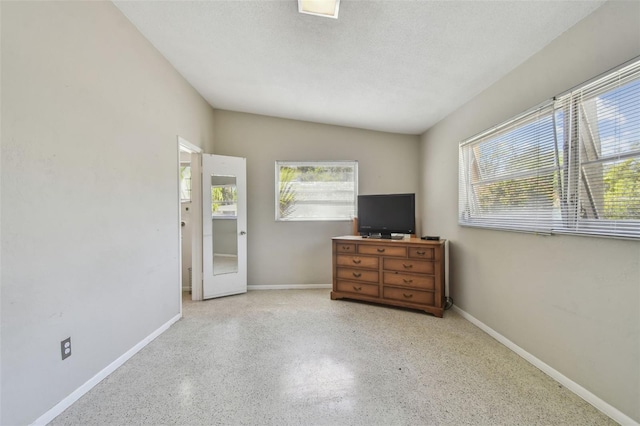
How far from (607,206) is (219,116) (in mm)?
4444

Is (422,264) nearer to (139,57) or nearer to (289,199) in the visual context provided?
(289,199)

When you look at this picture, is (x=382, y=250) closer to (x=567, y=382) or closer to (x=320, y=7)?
(x=567, y=382)

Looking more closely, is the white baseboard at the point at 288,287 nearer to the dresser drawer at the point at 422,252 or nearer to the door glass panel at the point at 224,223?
the door glass panel at the point at 224,223

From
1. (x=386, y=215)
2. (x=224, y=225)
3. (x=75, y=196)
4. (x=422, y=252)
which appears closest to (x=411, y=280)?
(x=422, y=252)

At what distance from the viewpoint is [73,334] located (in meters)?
1.71

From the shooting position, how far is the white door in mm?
3645

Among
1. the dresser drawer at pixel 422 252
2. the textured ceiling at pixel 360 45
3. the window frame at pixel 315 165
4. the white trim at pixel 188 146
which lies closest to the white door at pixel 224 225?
the white trim at pixel 188 146

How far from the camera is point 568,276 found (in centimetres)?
179

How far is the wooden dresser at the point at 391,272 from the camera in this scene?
9.95 ft

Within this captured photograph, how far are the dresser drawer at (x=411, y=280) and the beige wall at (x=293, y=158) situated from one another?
3.85ft

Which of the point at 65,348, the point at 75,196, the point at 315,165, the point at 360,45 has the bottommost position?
the point at 65,348

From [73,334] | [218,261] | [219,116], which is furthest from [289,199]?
[73,334]

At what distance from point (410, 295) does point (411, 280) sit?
183 millimetres

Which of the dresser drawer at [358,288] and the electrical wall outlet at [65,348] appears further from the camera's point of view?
the dresser drawer at [358,288]
